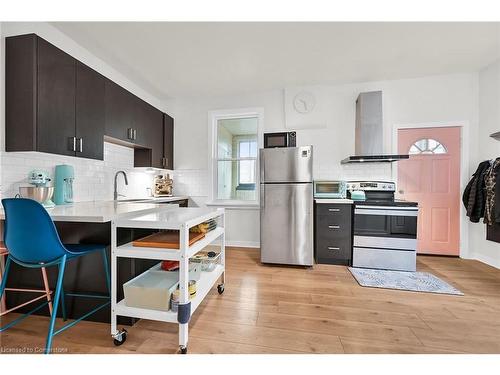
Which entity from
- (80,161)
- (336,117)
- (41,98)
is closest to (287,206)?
(336,117)

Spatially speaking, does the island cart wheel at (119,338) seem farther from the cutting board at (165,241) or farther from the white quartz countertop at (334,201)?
the white quartz countertop at (334,201)

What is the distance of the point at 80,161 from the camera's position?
8.15 ft

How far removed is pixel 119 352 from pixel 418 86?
15.4 ft

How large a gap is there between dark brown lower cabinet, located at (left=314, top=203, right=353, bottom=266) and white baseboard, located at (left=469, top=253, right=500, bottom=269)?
1.86 metres

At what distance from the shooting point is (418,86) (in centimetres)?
322

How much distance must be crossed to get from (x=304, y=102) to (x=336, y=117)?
22.9 inches

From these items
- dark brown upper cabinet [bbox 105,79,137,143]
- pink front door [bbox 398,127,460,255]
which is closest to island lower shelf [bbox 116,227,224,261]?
dark brown upper cabinet [bbox 105,79,137,143]

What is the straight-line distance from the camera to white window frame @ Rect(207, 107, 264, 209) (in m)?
3.67

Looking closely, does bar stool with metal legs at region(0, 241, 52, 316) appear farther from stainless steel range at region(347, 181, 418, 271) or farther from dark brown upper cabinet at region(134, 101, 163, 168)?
stainless steel range at region(347, 181, 418, 271)

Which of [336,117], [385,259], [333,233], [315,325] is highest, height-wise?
[336,117]

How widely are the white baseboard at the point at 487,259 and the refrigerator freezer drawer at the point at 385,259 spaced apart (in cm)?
112

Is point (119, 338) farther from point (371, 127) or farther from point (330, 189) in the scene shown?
point (371, 127)

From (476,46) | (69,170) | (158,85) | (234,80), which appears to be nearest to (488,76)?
(476,46)
